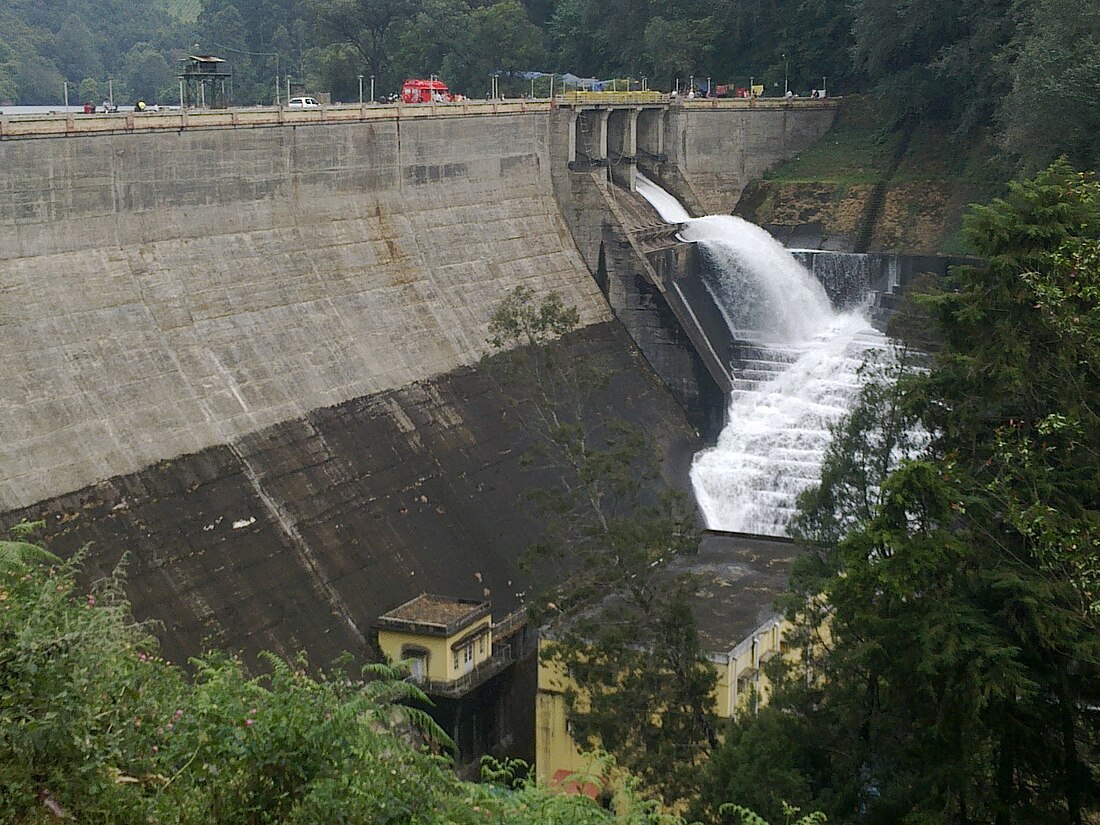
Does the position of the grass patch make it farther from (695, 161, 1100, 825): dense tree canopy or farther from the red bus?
(695, 161, 1100, 825): dense tree canopy

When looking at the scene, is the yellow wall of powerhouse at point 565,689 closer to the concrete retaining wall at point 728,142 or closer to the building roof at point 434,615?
the building roof at point 434,615

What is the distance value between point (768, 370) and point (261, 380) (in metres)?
15.5

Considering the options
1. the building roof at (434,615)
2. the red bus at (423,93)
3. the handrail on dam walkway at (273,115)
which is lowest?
the building roof at (434,615)

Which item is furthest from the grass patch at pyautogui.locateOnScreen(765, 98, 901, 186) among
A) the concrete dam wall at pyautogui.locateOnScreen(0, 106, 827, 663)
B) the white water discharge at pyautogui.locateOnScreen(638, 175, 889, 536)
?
the concrete dam wall at pyautogui.locateOnScreen(0, 106, 827, 663)

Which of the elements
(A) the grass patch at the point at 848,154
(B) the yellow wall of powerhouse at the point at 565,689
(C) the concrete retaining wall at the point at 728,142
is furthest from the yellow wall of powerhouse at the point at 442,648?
(A) the grass patch at the point at 848,154

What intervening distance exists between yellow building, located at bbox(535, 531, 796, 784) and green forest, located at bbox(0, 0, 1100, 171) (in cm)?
1568

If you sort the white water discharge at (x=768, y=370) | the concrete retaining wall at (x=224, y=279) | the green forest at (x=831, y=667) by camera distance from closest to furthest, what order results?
the green forest at (x=831, y=667), the concrete retaining wall at (x=224, y=279), the white water discharge at (x=768, y=370)

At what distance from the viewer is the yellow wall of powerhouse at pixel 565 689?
18828 millimetres

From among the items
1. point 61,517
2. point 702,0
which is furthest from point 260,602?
point 702,0

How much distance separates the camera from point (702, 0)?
173ft

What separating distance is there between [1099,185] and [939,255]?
2290 centimetres

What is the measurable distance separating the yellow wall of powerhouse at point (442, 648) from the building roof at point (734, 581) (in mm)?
3176

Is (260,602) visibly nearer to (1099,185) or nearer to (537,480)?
(537,480)

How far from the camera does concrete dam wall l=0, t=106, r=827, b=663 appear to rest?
2031 centimetres
